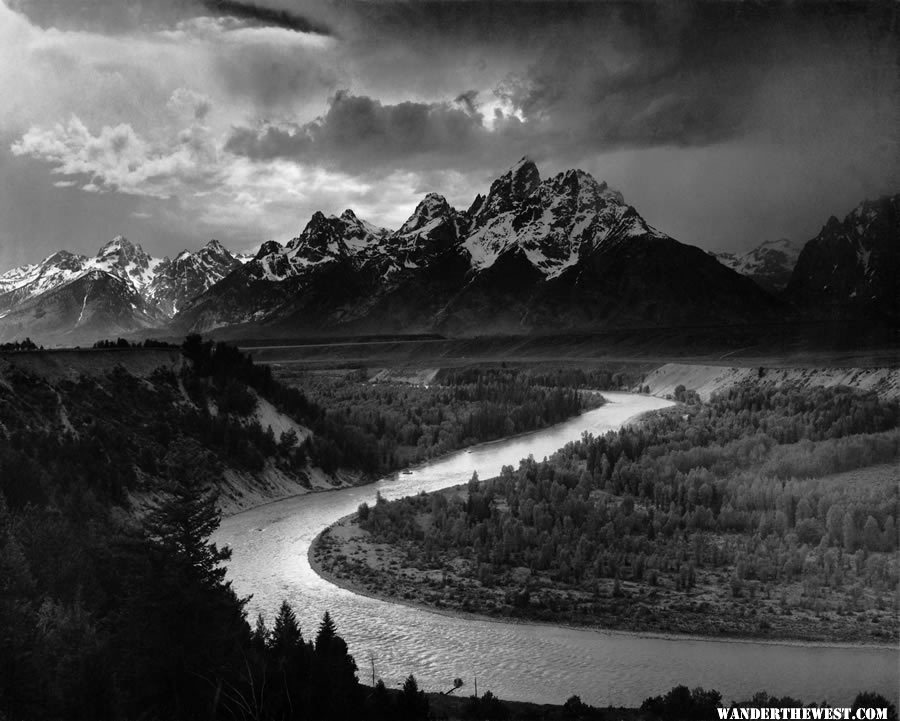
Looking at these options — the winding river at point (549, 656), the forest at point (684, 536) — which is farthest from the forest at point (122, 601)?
the forest at point (684, 536)

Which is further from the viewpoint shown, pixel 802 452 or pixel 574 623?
Answer: pixel 802 452

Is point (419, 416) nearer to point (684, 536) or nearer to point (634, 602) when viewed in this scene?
point (684, 536)

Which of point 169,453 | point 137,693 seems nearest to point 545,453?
point 169,453

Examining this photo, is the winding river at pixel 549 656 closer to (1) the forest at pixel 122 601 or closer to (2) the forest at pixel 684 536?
(2) the forest at pixel 684 536

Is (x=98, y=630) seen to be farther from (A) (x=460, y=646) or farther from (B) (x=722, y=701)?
(B) (x=722, y=701)

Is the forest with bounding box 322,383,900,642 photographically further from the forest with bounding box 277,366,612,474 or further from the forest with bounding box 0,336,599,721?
the forest with bounding box 277,366,612,474

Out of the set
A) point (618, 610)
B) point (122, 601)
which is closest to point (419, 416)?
point (618, 610)
